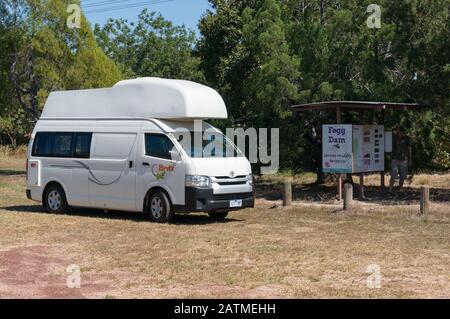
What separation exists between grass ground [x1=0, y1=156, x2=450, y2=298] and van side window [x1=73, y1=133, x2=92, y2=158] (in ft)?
4.54

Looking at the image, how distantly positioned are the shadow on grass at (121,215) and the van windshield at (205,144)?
1.45 m

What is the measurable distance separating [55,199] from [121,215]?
163cm

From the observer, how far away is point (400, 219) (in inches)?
572

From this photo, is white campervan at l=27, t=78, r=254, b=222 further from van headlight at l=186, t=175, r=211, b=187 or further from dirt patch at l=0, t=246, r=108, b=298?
dirt patch at l=0, t=246, r=108, b=298

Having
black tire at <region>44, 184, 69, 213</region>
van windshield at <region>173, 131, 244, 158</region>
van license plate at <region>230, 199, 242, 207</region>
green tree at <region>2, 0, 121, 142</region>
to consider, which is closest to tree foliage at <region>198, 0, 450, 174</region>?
van windshield at <region>173, 131, 244, 158</region>

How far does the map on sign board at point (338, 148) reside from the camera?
1722 cm

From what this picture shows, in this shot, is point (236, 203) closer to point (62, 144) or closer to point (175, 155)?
point (175, 155)

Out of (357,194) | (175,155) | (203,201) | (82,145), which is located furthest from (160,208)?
(357,194)

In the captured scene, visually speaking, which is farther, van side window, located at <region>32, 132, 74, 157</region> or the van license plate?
van side window, located at <region>32, 132, 74, 157</region>

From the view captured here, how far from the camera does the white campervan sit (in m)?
13.9
